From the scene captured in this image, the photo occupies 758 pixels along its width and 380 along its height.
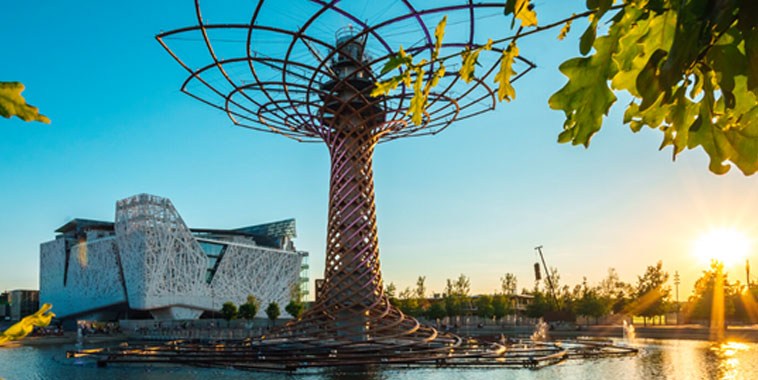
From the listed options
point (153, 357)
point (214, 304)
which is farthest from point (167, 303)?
point (153, 357)

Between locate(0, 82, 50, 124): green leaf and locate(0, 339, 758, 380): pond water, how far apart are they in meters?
16.8

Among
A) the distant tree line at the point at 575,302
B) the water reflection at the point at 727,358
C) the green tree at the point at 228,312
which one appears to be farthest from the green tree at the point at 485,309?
the water reflection at the point at 727,358

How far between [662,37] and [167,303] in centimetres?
6088

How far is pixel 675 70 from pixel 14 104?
59.8 inches

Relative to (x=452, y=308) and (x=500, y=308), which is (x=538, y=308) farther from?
(x=452, y=308)

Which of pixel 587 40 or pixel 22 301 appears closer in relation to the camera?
pixel 587 40

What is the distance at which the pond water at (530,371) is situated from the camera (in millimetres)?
17812

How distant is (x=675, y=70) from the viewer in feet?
4.67

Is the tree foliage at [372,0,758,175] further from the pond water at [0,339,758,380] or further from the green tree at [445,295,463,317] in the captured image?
the green tree at [445,295,463,317]

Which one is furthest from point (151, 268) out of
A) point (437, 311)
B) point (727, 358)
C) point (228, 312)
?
point (727, 358)

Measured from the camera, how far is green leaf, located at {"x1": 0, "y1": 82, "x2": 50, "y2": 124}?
1.34 meters

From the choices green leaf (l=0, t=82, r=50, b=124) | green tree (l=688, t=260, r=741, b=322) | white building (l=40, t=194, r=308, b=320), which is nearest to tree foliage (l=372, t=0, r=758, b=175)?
green leaf (l=0, t=82, r=50, b=124)

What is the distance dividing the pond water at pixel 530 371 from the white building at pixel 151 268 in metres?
33.3

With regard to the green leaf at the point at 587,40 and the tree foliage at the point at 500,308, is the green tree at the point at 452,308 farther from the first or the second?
the green leaf at the point at 587,40
